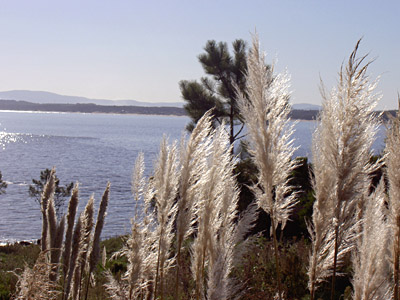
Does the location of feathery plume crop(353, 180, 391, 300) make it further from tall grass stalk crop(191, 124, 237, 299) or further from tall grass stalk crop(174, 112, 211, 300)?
tall grass stalk crop(174, 112, 211, 300)

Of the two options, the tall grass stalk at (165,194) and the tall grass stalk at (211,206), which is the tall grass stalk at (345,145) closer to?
the tall grass stalk at (211,206)

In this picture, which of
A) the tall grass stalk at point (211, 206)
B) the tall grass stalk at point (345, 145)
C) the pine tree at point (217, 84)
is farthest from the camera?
the pine tree at point (217, 84)

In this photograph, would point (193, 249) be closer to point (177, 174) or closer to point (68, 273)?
point (177, 174)

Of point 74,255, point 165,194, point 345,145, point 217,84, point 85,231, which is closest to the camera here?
point 345,145

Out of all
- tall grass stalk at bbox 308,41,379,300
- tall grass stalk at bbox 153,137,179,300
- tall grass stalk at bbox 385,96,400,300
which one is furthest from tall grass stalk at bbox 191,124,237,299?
tall grass stalk at bbox 385,96,400,300

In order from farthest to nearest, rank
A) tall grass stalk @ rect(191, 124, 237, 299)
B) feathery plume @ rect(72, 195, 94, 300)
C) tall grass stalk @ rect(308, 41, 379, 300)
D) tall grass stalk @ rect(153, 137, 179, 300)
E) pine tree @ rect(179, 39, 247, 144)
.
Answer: pine tree @ rect(179, 39, 247, 144), feathery plume @ rect(72, 195, 94, 300), tall grass stalk @ rect(153, 137, 179, 300), tall grass stalk @ rect(191, 124, 237, 299), tall grass stalk @ rect(308, 41, 379, 300)

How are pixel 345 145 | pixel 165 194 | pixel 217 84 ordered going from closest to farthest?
pixel 345 145 < pixel 165 194 < pixel 217 84

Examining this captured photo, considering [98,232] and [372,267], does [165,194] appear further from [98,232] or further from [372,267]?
Result: [372,267]

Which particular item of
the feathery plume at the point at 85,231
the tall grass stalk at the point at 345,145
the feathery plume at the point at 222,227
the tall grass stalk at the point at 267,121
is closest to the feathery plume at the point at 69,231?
the feathery plume at the point at 85,231

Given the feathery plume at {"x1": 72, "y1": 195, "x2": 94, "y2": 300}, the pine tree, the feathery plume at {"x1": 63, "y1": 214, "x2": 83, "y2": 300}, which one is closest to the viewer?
the feathery plume at {"x1": 63, "y1": 214, "x2": 83, "y2": 300}

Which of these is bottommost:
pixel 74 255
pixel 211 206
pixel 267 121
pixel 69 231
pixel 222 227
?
pixel 74 255

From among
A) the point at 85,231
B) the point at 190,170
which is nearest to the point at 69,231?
the point at 85,231

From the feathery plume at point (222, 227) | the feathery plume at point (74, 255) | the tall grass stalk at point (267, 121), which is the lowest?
the feathery plume at point (74, 255)

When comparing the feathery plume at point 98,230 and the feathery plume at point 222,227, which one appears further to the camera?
the feathery plume at point 98,230
